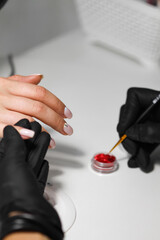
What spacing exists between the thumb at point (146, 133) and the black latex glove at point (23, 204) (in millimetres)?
282

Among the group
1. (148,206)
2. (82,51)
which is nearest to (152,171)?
(148,206)

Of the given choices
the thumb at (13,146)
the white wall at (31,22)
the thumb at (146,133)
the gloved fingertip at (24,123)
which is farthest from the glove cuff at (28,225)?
the white wall at (31,22)

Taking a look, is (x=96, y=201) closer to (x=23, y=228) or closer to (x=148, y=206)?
(x=148, y=206)

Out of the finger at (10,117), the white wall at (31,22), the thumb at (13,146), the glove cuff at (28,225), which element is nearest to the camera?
the glove cuff at (28,225)

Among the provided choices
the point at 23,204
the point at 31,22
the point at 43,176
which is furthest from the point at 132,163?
the point at 31,22

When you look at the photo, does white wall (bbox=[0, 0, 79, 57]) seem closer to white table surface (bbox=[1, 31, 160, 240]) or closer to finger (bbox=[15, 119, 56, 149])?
white table surface (bbox=[1, 31, 160, 240])

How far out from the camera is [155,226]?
25.7 inches

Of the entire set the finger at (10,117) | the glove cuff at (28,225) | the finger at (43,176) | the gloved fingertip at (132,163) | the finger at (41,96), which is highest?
the glove cuff at (28,225)

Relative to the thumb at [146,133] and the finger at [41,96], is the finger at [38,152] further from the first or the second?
the thumb at [146,133]

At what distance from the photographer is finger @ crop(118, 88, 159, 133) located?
0.78 meters

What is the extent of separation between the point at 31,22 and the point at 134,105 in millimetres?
823

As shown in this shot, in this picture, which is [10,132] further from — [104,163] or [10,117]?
[104,163]

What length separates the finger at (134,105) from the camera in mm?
776

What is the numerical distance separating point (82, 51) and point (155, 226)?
0.78 m
